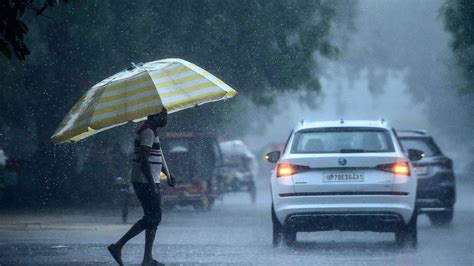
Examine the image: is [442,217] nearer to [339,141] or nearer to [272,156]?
[272,156]

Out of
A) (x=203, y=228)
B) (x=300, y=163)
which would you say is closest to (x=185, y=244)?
(x=300, y=163)

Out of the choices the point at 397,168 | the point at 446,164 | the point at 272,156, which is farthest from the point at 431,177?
the point at 397,168

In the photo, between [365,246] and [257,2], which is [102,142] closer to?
[257,2]

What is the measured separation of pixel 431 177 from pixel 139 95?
10072 millimetres

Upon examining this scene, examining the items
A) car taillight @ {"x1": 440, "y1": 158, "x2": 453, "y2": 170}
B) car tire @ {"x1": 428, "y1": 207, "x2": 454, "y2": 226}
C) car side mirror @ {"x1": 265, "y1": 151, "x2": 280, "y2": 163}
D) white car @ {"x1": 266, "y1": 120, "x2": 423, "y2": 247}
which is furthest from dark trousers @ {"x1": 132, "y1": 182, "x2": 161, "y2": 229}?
car tire @ {"x1": 428, "y1": 207, "x2": 454, "y2": 226}

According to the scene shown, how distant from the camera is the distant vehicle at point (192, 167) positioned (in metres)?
31.7

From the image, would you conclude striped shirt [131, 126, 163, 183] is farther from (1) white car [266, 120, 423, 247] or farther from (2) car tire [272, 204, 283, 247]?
(2) car tire [272, 204, 283, 247]

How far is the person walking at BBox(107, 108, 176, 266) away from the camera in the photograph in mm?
14148

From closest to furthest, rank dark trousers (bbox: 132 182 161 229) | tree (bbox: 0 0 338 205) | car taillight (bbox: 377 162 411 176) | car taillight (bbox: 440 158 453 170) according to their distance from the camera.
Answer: dark trousers (bbox: 132 182 161 229) → car taillight (bbox: 377 162 411 176) → car taillight (bbox: 440 158 453 170) → tree (bbox: 0 0 338 205)

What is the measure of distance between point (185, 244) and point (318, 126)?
8.28 feet

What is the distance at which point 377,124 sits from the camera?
18.0m

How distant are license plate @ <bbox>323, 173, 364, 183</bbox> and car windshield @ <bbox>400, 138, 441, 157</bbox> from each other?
6.40 m

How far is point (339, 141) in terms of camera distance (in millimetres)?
18156

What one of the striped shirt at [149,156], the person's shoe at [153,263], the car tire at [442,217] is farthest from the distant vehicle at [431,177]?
the person's shoe at [153,263]
